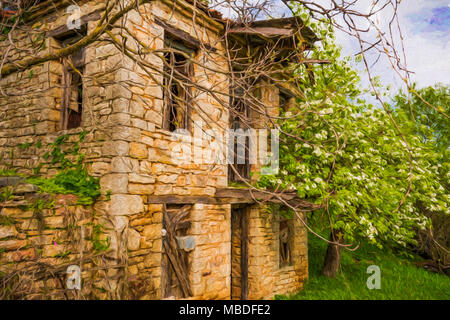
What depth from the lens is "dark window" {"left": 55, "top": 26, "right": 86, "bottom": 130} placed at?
5.16 metres

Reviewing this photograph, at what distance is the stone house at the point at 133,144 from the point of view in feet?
14.0

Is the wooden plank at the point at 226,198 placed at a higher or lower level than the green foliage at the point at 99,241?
higher

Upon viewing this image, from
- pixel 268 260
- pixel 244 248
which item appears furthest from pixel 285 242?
pixel 244 248

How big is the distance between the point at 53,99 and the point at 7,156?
131 cm

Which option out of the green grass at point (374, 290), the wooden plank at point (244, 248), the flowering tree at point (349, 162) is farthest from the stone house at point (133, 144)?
the green grass at point (374, 290)

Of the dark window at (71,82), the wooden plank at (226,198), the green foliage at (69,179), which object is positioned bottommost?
the wooden plank at (226,198)

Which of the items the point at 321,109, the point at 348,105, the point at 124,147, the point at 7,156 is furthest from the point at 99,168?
the point at 348,105

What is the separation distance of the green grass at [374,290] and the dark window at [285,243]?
0.79 meters

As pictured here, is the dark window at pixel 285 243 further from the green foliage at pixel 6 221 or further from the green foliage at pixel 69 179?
the green foliage at pixel 6 221

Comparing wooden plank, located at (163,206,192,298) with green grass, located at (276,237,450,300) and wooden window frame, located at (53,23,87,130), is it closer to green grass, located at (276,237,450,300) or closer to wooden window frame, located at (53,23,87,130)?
wooden window frame, located at (53,23,87,130)

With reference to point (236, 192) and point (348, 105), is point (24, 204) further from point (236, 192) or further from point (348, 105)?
point (348, 105)

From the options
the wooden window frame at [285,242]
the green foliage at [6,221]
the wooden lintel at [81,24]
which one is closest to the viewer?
the green foliage at [6,221]

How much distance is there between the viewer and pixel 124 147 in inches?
173

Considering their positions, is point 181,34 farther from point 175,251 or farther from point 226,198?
point 175,251
